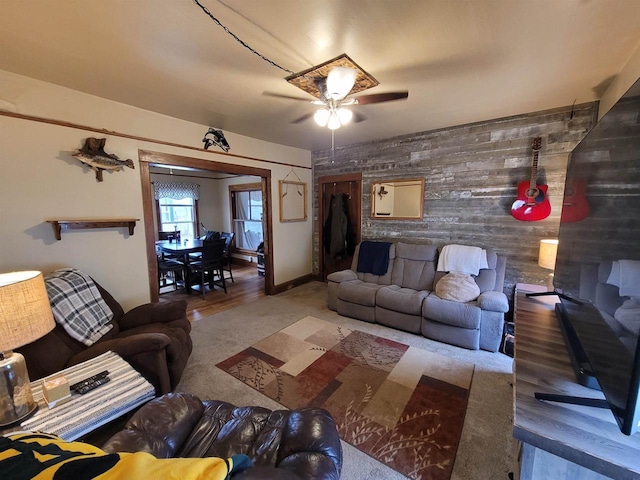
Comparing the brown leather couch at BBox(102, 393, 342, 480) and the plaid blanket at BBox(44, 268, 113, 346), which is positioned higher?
the plaid blanket at BBox(44, 268, 113, 346)

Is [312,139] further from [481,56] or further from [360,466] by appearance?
[360,466]

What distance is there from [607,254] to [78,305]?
3.26 meters

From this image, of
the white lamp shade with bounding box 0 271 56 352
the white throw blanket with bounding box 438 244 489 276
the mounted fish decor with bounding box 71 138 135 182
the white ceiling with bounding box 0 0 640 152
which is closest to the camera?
the white lamp shade with bounding box 0 271 56 352

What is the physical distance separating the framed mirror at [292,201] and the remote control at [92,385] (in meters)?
3.26

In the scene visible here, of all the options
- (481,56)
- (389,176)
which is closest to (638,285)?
(481,56)

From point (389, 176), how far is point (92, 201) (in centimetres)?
364

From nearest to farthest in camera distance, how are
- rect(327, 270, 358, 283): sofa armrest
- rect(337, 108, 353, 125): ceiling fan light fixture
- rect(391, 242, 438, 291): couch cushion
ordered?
rect(337, 108, 353, 125): ceiling fan light fixture → rect(391, 242, 438, 291): couch cushion → rect(327, 270, 358, 283): sofa armrest

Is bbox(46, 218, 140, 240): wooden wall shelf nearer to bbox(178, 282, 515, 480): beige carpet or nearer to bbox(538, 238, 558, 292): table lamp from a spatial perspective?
bbox(178, 282, 515, 480): beige carpet

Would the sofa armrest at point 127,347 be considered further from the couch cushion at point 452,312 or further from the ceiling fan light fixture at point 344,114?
the couch cushion at point 452,312

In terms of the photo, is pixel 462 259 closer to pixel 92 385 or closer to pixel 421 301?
pixel 421 301

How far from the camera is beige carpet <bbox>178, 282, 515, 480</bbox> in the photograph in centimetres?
151

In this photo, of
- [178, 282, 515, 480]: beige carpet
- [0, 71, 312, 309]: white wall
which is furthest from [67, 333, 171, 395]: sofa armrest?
[0, 71, 312, 309]: white wall

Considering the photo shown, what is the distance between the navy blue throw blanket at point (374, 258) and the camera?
3711 millimetres

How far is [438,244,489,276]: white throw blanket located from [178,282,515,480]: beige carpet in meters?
0.92
